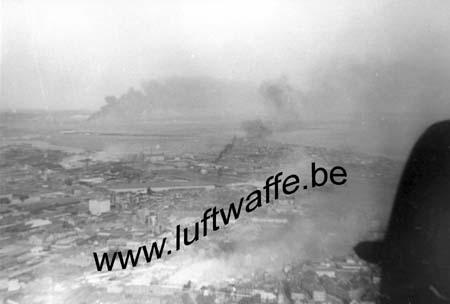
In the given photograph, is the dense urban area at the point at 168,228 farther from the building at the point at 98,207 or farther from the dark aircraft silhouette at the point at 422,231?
the dark aircraft silhouette at the point at 422,231

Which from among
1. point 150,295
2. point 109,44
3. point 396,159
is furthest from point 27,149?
point 396,159

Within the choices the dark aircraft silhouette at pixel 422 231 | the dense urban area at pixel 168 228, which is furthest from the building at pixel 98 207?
the dark aircraft silhouette at pixel 422 231

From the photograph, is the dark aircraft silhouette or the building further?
the building

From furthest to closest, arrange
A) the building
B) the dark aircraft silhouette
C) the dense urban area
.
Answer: the building → the dense urban area → the dark aircraft silhouette

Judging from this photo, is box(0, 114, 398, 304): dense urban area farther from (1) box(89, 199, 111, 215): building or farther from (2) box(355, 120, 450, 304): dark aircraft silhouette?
(2) box(355, 120, 450, 304): dark aircraft silhouette

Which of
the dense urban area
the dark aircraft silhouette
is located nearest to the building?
the dense urban area

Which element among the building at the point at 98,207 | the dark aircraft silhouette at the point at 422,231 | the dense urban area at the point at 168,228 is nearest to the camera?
the dark aircraft silhouette at the point at 422,231
